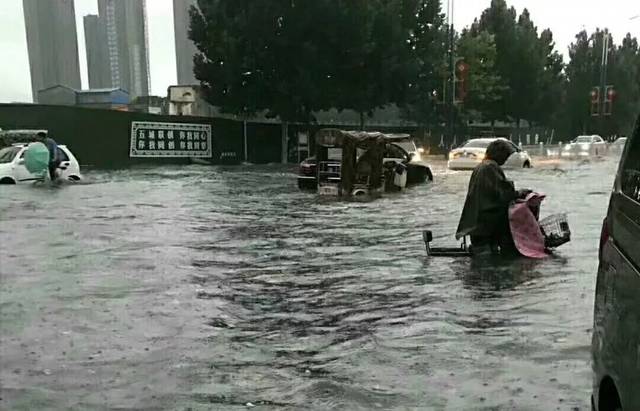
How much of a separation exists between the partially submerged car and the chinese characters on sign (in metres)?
12.1

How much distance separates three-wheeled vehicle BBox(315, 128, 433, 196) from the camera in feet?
55.3

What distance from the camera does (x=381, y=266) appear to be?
28.0 ft

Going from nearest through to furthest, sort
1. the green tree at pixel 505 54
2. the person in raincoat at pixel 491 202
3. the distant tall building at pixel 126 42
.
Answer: the person in raincoat at pixel 491 202, the green tree at pixel 505 54, the distant tall building at pixel 126 42

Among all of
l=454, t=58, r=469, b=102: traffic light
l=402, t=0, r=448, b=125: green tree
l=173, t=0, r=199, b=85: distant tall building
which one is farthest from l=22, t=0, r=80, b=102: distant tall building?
l=454, t=58, r=469, b=102: traffic light

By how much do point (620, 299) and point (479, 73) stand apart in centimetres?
5407

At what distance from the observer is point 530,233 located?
8562 millimetres

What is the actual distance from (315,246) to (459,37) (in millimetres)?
49552

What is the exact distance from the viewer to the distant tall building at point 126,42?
71.0 metres

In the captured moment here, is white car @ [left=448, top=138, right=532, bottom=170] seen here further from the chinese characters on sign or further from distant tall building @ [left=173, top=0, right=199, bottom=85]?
distant tall building @ [left=173, top=0, right=199, bottom=85]

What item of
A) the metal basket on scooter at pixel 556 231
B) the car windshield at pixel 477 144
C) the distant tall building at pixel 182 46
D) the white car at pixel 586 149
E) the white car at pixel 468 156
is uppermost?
the distant tall building at pixel 182 46

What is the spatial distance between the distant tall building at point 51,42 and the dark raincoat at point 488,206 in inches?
2093

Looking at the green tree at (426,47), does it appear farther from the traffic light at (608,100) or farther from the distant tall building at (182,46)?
the traffic light at (608,100)

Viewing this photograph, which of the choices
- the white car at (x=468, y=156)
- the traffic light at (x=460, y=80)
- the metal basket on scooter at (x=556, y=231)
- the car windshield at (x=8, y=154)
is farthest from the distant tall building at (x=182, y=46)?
the metal basket on scooter at (x=556, y=231)

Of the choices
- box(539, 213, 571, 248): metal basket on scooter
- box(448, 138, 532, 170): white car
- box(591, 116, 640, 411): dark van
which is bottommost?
box(448, 138, 532, 170): white car
